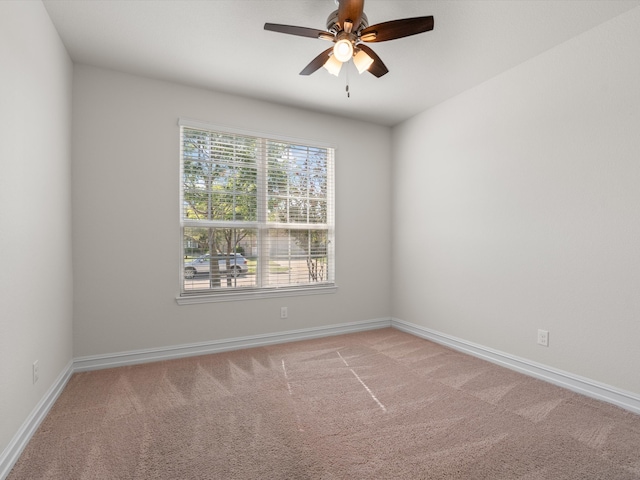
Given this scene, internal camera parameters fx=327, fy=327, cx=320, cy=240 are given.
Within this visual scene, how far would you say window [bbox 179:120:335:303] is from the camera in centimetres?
339

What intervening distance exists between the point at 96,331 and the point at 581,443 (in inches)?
146

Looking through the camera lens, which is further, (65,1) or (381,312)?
(381,312)

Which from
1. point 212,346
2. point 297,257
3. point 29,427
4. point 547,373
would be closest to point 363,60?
point 297,257

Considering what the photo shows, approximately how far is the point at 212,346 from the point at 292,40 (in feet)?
9.70

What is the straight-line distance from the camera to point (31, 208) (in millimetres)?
2020

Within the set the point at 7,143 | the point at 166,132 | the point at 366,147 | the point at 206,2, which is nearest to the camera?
the point at 7,143

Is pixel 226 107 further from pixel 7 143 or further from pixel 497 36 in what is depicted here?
pixel 497 36

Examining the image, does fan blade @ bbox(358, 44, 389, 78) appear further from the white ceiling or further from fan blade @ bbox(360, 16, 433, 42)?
the white ceiling

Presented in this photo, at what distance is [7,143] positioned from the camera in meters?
1.71

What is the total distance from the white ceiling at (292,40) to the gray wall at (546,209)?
1.05 ft

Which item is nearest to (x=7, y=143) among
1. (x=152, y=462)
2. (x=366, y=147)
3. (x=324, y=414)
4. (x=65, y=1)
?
(x=65, y=1)

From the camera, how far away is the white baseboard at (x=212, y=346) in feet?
9.75

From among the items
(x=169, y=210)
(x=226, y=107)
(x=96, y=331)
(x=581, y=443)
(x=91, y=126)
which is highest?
(x=226, y=107)

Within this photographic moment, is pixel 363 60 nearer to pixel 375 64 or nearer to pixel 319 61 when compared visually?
pixel 375 64
